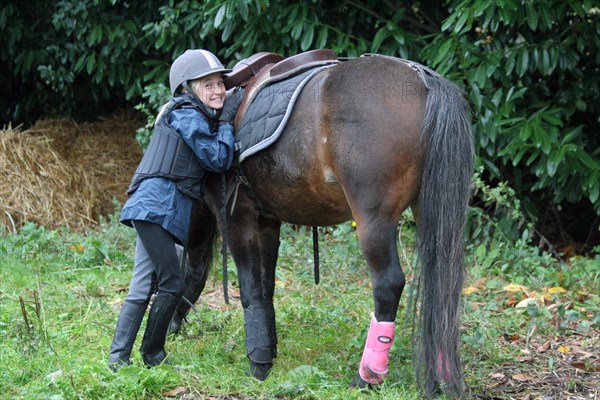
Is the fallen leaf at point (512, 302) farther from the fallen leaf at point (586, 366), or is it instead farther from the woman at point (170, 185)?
the woman at point (170, 185)

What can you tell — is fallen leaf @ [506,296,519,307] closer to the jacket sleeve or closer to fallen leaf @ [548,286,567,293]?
fallen leaf @ [548,286,567,293]

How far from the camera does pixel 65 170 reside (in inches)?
322

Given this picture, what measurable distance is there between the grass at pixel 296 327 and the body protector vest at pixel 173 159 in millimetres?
893

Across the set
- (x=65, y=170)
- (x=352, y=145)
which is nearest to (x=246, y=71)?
(x=352, y=145)

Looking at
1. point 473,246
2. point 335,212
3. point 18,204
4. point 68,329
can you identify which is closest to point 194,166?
point 335,212

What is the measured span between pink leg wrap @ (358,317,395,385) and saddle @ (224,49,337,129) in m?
1.28

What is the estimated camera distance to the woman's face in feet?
13.8

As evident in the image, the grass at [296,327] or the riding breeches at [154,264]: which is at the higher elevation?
the riding breeches at [154,264]


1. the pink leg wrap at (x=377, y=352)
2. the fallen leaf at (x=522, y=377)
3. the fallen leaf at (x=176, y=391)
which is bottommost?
the fallen leaf at (x=522, y=377)

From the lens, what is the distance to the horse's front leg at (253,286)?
4246 millimetres

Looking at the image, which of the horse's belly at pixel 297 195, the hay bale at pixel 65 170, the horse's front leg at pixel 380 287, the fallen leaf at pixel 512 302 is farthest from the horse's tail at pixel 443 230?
the hay bale at pixel 65 170

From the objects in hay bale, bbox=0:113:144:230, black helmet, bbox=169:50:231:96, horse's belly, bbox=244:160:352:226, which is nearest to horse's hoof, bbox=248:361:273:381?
horse's belly, bbox=244:160:352:226

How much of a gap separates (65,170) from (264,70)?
432 cm

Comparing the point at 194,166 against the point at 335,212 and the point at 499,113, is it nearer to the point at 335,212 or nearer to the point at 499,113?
the point at 335,212
